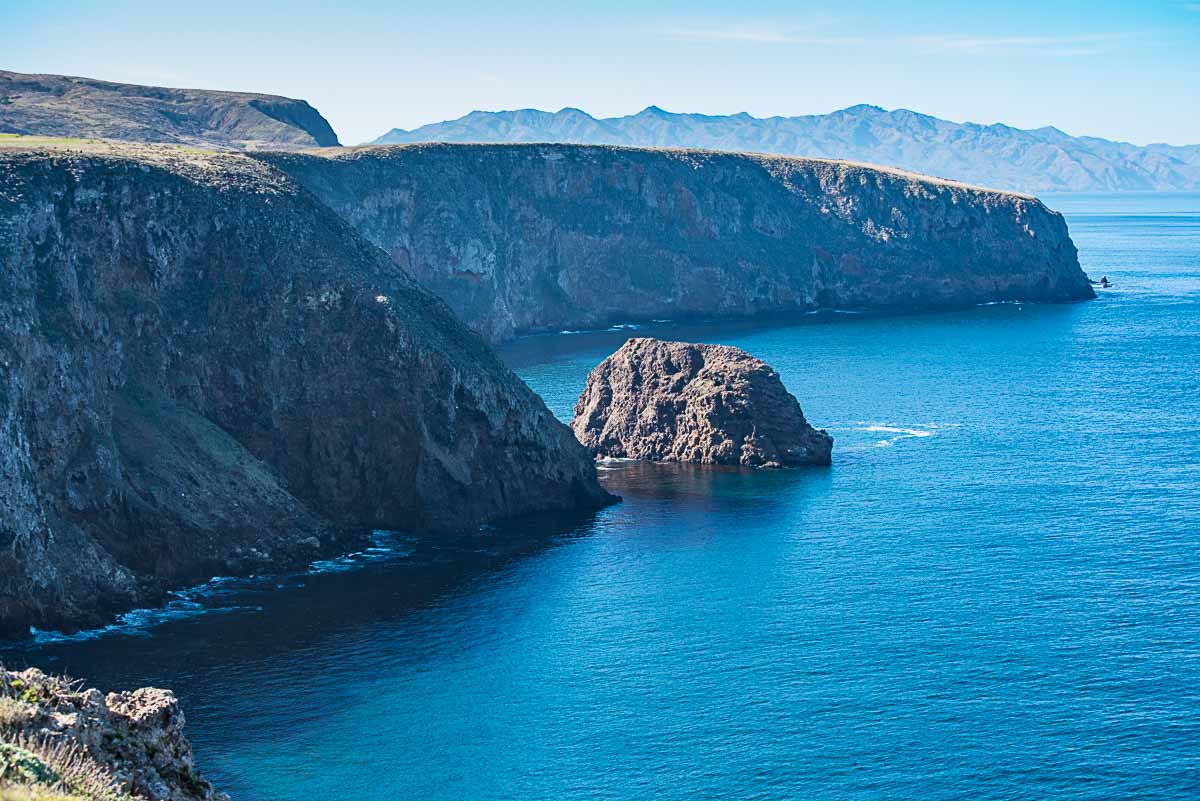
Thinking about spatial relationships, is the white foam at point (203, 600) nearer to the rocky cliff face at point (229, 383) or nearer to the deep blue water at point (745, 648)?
the deep blue water at point (745, 648)

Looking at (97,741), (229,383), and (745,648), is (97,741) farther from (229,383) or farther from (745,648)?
(229,383)

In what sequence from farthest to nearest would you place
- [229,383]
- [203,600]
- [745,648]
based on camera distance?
[229,383]
[203,600]
[745,648]

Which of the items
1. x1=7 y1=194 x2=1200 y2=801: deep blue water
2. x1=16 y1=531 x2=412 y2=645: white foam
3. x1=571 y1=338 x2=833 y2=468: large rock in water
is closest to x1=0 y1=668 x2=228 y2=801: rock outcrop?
x1=7 y1=194 x2=1200 y2=801: deep blue water

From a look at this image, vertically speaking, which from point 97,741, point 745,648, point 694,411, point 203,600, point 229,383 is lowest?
point 203,600

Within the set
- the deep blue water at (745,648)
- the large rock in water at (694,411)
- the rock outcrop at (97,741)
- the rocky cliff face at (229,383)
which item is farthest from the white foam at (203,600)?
the rock outcrop at (97,741)

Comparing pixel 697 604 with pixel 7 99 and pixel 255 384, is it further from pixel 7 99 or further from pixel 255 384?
pixel 7 99

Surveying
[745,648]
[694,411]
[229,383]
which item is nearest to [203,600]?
[229,383]

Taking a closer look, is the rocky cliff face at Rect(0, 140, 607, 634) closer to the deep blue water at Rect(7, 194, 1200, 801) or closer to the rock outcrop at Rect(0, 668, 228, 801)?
the deep blue water at Rect(7, 194, 1200, 801)
